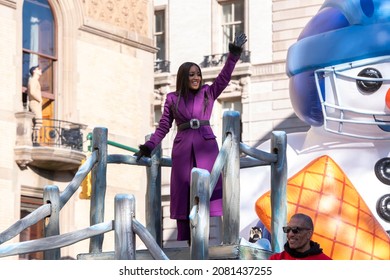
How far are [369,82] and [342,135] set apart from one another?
692 mm

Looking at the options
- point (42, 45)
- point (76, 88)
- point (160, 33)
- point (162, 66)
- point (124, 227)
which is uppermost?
point (160, 33)

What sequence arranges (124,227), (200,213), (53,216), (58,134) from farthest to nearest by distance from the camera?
(58,134)
(53,216)
(200,213)
(124,227)

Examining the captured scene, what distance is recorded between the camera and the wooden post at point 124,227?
7375 mm

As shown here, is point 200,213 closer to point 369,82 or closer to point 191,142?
point 191,142

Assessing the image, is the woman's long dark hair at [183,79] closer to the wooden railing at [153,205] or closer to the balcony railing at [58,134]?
the wooden railing at [153,205]

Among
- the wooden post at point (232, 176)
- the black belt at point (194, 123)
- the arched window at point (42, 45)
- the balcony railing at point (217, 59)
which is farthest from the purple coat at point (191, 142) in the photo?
the balcony railing at point (217, 59)

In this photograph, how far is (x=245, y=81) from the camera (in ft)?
113

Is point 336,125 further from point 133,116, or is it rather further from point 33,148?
point 133,116

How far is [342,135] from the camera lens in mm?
13539

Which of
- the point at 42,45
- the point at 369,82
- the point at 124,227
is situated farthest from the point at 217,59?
the point at 124,227

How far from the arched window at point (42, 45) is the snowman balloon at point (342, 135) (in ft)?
31.3

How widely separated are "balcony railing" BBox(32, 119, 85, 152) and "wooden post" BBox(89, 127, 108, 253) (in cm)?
1345

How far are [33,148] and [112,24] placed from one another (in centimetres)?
368
